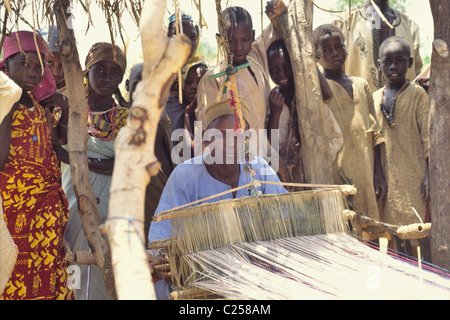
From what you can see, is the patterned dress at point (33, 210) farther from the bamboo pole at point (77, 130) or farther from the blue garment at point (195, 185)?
the blue garment at point (195, 185)

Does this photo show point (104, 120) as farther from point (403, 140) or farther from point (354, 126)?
point (403, 140)

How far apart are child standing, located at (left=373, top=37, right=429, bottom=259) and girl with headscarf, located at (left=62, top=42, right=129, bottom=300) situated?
213 cm

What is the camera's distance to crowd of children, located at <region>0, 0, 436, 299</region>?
140 inches

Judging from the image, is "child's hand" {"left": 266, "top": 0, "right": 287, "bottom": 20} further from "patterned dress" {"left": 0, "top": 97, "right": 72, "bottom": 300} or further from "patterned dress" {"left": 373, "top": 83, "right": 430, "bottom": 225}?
"patterned dress" {"left": 0, "top": 97, "right": 72, "bottom": 300}

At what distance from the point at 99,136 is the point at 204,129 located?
79 cm

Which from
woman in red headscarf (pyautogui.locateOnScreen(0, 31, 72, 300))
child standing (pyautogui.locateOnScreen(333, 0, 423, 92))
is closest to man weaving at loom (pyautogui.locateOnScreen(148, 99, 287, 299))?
woman in red headscarf (pyautogui.locateOnScreen(0, 31, 72, 300))

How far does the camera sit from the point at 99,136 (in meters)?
4.46

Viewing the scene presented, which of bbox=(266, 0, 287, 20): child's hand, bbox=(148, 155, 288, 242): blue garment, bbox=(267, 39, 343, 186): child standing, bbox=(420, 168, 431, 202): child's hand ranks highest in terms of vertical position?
bbox=(266, 0, 287, 20): child's hand

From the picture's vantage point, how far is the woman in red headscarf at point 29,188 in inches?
142

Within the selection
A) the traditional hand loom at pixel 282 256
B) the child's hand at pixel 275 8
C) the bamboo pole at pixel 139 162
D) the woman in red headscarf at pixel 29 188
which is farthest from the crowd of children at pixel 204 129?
the bamboo pole at pixel 139 162

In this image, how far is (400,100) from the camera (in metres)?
4.98

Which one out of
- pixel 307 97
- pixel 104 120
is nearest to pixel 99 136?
pixel 104 120
